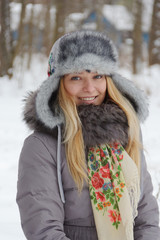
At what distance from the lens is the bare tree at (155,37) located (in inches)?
523

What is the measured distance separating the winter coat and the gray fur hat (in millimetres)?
69

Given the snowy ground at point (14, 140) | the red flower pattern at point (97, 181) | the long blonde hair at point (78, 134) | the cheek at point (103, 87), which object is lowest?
the snowy ground at point (14, 140)

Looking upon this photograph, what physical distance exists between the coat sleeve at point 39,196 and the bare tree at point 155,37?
12.8 metres

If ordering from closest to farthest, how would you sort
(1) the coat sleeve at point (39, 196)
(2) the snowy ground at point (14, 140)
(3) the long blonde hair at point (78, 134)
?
(1) the coat sleeve at point (39, 196) → (3) the long blonde hair at point (78, 134) → (2) the snowy ground at point (14, 140)

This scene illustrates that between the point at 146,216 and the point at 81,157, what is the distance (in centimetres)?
54

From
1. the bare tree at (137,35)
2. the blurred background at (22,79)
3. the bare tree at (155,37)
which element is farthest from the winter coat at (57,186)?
the bare tree at (137,35)

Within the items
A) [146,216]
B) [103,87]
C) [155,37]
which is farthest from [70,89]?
[155,37]

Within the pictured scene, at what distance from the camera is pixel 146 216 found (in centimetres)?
194

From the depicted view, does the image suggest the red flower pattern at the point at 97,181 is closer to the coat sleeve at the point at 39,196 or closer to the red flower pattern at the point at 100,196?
the red flower pattern at the point at 100,196

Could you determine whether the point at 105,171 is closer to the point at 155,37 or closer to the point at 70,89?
the point at 70,89

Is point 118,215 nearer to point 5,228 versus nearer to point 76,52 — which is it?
point 76,52

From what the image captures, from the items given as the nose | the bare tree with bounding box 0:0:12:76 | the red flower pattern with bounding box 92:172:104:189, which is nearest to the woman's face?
the nose

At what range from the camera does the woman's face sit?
1.87 metres

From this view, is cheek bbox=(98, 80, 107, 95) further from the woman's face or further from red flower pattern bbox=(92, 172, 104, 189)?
red flower pattern bbox=(92, 172, 104, 189)
